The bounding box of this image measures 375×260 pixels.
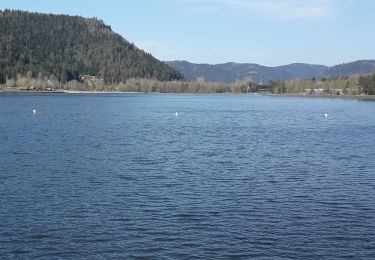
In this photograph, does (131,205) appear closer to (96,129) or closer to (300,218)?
(300,218)

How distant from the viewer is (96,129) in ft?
257

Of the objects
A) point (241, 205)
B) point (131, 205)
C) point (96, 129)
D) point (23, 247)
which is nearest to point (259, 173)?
point (241, 205)

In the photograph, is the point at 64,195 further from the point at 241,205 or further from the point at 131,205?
the point at 241,205

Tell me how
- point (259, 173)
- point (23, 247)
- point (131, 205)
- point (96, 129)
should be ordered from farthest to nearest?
point (96, 129) → point (259, 173) → point (131, 205) → point (23, 247)

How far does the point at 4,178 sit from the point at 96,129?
43019mm

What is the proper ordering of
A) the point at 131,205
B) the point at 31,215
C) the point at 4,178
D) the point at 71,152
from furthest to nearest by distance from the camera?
the point at 71,152 < the point at 4,178 < the point at 131,205 < the point at 31,215

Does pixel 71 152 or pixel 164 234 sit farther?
pixel 71 152

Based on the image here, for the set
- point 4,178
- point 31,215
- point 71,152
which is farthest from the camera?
point 71,152

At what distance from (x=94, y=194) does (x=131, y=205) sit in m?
3.55

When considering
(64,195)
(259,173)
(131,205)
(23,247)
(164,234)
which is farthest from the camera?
(259,173)

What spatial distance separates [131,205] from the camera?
94.8ft

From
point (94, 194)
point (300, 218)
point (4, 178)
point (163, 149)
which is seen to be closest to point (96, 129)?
point (163, 149)

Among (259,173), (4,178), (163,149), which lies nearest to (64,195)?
(4,178)

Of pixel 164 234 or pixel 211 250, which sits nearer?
pixel 211 250
